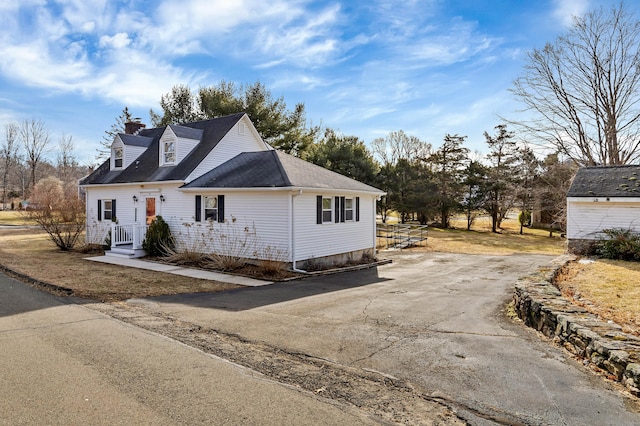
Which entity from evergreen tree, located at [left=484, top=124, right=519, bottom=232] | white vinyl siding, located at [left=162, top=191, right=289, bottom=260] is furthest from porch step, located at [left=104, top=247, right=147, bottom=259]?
evergreen tree, located at [left=484, top=124, right=519, bottom=232]

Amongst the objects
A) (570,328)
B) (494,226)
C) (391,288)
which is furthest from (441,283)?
(494,226)

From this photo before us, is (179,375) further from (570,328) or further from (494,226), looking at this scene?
(494,226)

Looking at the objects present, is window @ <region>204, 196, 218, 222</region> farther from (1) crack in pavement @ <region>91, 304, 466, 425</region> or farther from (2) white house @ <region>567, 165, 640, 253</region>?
(2) white house @ <region>567, 165, 640, 253</region>

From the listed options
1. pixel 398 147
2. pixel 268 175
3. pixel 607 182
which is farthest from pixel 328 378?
pixel 398 147

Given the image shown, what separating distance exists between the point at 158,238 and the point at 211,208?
2947mm

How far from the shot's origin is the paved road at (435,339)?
12.9 feet

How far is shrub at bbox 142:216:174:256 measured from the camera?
53.9 feet

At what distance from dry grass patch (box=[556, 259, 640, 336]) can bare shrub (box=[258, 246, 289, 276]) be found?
832 cm

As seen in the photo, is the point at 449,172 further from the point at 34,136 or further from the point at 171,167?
the point at 34,136

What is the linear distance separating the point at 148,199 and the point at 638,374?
744 inches

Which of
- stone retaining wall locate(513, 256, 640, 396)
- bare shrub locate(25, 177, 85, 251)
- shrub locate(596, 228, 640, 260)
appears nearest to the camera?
stone retaining wall locate(513, 256, 640, 396)

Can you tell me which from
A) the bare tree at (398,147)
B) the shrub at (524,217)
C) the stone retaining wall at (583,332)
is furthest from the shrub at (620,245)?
the bare tree at (398,147)

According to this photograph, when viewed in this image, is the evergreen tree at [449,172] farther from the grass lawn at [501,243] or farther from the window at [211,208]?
the window at [211,208]

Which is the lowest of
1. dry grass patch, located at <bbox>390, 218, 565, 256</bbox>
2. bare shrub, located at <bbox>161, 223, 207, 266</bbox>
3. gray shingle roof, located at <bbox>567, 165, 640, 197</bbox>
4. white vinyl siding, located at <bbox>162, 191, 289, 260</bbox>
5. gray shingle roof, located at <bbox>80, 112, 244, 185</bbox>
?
dry grass patch, located at <bbox>390, 218, 565, 256</bbox>
